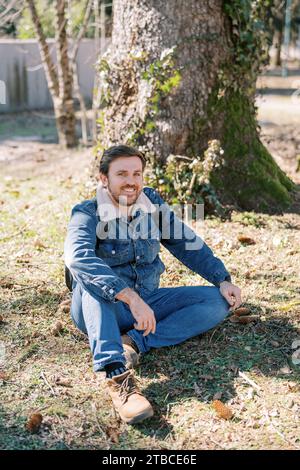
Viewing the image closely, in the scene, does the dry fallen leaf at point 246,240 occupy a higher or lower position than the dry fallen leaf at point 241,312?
higher

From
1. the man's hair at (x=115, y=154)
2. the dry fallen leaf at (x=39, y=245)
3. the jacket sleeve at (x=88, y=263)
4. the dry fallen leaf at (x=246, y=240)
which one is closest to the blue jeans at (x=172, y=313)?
the jacket sleeve at (x=88, y=263)

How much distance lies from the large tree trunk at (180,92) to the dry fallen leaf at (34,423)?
10.2 ft

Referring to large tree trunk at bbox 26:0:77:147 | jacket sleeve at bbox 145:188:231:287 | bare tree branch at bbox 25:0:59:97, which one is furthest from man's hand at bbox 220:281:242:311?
large tree trunk at bbox 26:0:77:147

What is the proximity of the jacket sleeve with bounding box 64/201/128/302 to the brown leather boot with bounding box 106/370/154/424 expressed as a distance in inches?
14.8

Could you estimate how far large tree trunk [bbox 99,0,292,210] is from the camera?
216 inches

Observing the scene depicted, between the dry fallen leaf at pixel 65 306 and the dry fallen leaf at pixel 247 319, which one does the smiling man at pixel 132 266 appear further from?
the dry fallen leaf at pixel 65 306

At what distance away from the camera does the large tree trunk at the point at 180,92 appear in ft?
18.0

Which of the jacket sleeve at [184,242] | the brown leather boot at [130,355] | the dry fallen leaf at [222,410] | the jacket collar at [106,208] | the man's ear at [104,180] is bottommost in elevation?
the dry fallen leaf at [222,410]

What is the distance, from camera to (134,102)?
18.6ft

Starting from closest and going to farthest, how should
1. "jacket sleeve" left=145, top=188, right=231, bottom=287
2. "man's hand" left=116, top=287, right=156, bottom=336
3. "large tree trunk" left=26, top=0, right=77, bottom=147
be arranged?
"man's hand" left=116, top=287, right=156, bottom=336 → "jacket sleeve" left=145, top=188, right=231, bottom=287 → "large tree trunk" left=26, top=0, right=77, bottom=147

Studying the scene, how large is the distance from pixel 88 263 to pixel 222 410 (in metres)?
0.93

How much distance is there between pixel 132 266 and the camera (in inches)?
140

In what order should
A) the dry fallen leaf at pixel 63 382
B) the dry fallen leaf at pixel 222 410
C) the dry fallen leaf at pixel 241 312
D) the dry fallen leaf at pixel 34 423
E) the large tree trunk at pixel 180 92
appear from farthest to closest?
the large tree trunk at pixel 180 92 < the dry fallen leaf at pixel 241 312 < the dry fallen leaf at pixel 63 382 < the dry fallen leaf at pixel 222 410 < the dry fallen leaf at pixel 34 423

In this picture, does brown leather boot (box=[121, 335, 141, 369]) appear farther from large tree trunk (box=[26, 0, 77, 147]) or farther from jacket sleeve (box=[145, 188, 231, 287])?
large tree trunk (box=[26, 0, 77, 147])
